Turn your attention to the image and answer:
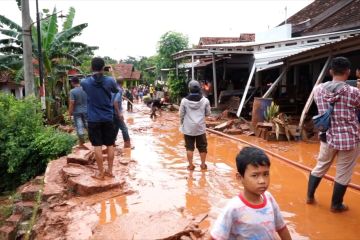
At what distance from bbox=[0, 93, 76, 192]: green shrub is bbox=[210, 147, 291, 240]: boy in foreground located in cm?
759

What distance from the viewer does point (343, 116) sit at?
4348 millimetres

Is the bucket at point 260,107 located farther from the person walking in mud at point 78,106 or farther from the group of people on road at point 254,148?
the person walking in mud at point 78,106

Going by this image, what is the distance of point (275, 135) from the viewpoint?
1009 centimetres

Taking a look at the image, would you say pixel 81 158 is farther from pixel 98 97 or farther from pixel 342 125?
pixel 342 125

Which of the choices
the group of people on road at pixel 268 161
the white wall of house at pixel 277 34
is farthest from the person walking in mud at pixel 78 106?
the white wall of house at pixel 277 34

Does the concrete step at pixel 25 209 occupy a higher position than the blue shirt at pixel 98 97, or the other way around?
the blue shirt at pixel 98 97

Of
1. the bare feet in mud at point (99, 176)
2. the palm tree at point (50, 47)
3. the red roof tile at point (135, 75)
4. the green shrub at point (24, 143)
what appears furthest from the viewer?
the red roof tile at point (135, 75)

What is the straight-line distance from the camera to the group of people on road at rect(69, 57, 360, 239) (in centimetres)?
235

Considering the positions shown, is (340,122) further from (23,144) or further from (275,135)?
(23,144)

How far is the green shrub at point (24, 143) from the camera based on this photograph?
953cm

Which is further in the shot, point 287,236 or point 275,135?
point 275,135

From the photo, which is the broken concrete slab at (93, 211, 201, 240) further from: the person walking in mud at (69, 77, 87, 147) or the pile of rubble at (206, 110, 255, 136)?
the pile of rubble at (206, 110, 255, 136)

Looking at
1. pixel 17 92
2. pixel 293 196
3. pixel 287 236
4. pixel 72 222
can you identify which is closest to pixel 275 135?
pixel 293 196

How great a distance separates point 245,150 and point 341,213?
276cm
